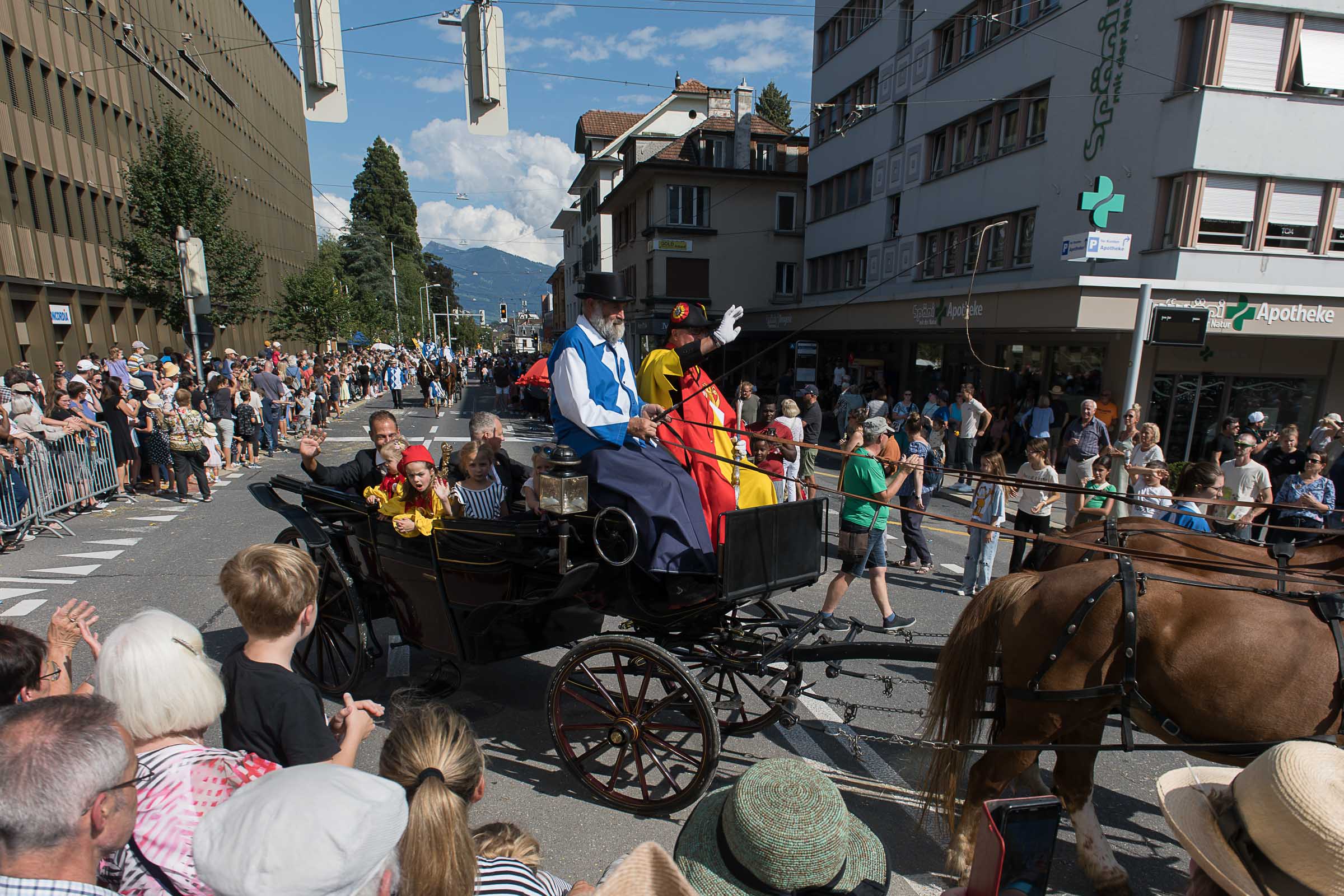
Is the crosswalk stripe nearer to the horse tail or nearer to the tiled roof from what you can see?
the horse tail

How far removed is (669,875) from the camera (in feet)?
4.42

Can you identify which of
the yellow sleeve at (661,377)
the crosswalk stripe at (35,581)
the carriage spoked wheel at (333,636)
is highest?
the yellow sleeve at (661,377)

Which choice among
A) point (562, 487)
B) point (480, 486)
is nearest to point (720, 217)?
point (480, 486)

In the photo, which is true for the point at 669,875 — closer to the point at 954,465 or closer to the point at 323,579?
the point at 323,579

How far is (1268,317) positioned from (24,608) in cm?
1626

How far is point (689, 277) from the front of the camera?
90.6 ft

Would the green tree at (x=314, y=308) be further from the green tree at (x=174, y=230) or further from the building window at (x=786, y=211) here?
the building window at (x=786, y=211)

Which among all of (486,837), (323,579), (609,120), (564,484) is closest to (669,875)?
(486,837)

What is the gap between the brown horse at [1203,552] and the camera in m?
2.80

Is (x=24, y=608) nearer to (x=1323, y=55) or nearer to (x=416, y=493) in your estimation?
(x=416, y=493)

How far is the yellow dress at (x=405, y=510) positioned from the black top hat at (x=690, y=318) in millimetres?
1676

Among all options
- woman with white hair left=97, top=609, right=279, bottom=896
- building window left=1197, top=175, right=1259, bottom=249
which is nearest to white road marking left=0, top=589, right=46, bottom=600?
woman with white hair left=97, top=609, right=279, bottom=896

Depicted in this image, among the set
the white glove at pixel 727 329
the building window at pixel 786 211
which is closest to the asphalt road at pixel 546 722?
the white glove at pixel 727 329

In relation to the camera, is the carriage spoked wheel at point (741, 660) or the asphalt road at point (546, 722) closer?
the asphalt road at point (546, 722)
